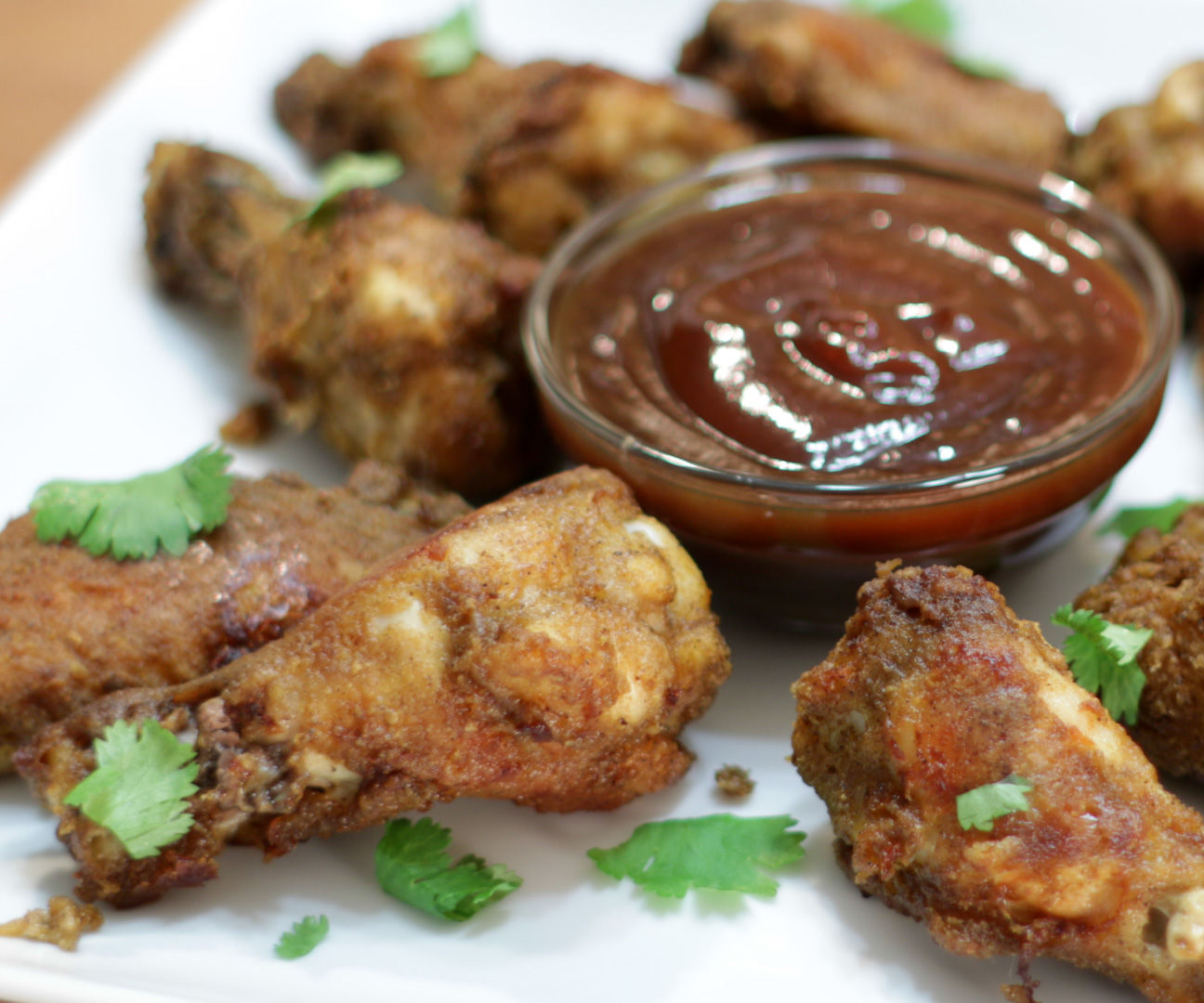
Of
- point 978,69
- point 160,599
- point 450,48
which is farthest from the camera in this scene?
point 450,48

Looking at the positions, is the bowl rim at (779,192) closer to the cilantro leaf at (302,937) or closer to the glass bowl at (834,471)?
the glass bowl at (834,471)

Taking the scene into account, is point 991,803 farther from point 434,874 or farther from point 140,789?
point 140,789

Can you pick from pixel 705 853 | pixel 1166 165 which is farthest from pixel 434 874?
pixel 1166 165

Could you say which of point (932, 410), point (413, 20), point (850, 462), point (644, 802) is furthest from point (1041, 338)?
point (413, 20)

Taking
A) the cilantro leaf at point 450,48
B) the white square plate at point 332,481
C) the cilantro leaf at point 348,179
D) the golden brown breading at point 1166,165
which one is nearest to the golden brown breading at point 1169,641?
the white square plate at point 332,481

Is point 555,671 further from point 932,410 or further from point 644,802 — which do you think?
point 932,410

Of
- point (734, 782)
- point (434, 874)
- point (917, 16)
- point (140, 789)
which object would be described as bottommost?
point (734, 782)

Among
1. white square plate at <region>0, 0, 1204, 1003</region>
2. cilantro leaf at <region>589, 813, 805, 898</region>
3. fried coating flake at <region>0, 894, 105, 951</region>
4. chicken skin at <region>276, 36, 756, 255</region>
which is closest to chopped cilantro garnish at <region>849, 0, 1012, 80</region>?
white square plate at <region>0, 0, 1204, 1003</region>
